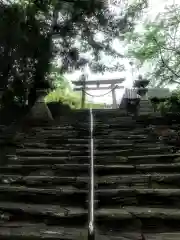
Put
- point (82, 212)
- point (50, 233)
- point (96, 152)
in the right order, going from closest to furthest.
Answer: point (50, 233) → point (82, 212) → point (96, 152)

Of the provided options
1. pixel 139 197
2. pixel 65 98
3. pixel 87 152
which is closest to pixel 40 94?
pixel 65 98

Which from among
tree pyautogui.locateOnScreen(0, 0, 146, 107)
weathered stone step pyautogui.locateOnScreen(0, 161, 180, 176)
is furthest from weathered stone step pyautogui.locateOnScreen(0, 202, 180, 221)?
tree pyautogui.locateOnScreen(0, 0, 146, 107)

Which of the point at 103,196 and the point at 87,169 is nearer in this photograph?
the point at 103,196

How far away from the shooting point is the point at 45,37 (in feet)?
30.2

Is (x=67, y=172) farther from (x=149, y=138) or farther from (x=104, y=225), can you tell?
(x=149, y=138)

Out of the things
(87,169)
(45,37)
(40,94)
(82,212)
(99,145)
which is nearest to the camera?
(82,212)

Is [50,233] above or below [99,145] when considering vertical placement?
below

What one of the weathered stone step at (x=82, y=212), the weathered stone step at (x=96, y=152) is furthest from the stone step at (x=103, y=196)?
the weathered stone step at (x=96, y=152)

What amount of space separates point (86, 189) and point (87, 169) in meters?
0.75

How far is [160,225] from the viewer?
3.31m

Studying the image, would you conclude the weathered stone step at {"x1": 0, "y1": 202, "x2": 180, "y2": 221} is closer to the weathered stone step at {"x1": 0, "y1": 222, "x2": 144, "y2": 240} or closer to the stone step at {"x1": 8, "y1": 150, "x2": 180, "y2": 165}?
the weathered stone step at {"x1": 0, "y1": 222, "x2": 144, "y2": 240}

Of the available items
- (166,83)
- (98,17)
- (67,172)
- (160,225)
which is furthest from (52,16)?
(160,225)

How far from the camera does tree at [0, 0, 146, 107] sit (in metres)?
7.79

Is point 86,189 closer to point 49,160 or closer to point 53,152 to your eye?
point 49,160
